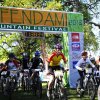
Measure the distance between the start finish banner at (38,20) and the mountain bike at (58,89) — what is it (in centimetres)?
535

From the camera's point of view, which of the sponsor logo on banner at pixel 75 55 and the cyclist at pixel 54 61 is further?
the sponsor logo on banner at pixel 75 55

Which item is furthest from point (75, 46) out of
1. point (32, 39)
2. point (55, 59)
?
point (32, 39)

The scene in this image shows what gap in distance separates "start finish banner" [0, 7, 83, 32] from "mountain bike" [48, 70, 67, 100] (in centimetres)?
535

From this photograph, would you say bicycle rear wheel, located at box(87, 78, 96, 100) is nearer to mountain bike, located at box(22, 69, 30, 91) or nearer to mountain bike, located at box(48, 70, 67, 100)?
mountain bike, located at box(48, 70, 67, 100)

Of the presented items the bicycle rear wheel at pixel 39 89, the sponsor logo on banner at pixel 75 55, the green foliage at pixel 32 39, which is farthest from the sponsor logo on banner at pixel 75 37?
the green foliage at pixel 32 39

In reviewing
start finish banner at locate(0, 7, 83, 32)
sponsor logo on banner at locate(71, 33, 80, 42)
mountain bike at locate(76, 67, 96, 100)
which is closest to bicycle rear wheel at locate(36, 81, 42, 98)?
mountain bike at locate(76, 67, 96, 100)

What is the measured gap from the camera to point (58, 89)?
1348cm

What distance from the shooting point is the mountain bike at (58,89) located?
1334 centimetres

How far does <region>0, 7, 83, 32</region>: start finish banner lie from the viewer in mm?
18375

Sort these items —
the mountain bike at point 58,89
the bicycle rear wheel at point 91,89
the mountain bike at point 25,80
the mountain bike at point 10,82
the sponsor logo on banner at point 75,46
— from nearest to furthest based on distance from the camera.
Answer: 1. the mountain bike at point 58,89
2. the bicycle rear wheel at point 91,89
3. the mountain bike at point 10,82
4. the mountain bike at point 25,80
5. the sponsor logo on banner at point 75,46

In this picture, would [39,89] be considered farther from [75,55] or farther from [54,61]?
[75,55]

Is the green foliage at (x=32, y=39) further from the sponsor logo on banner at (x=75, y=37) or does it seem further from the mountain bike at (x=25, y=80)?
the mountain bike at (x=25, y=80)

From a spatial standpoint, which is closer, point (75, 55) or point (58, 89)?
point (58, 89)

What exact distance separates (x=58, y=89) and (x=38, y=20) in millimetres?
6638
